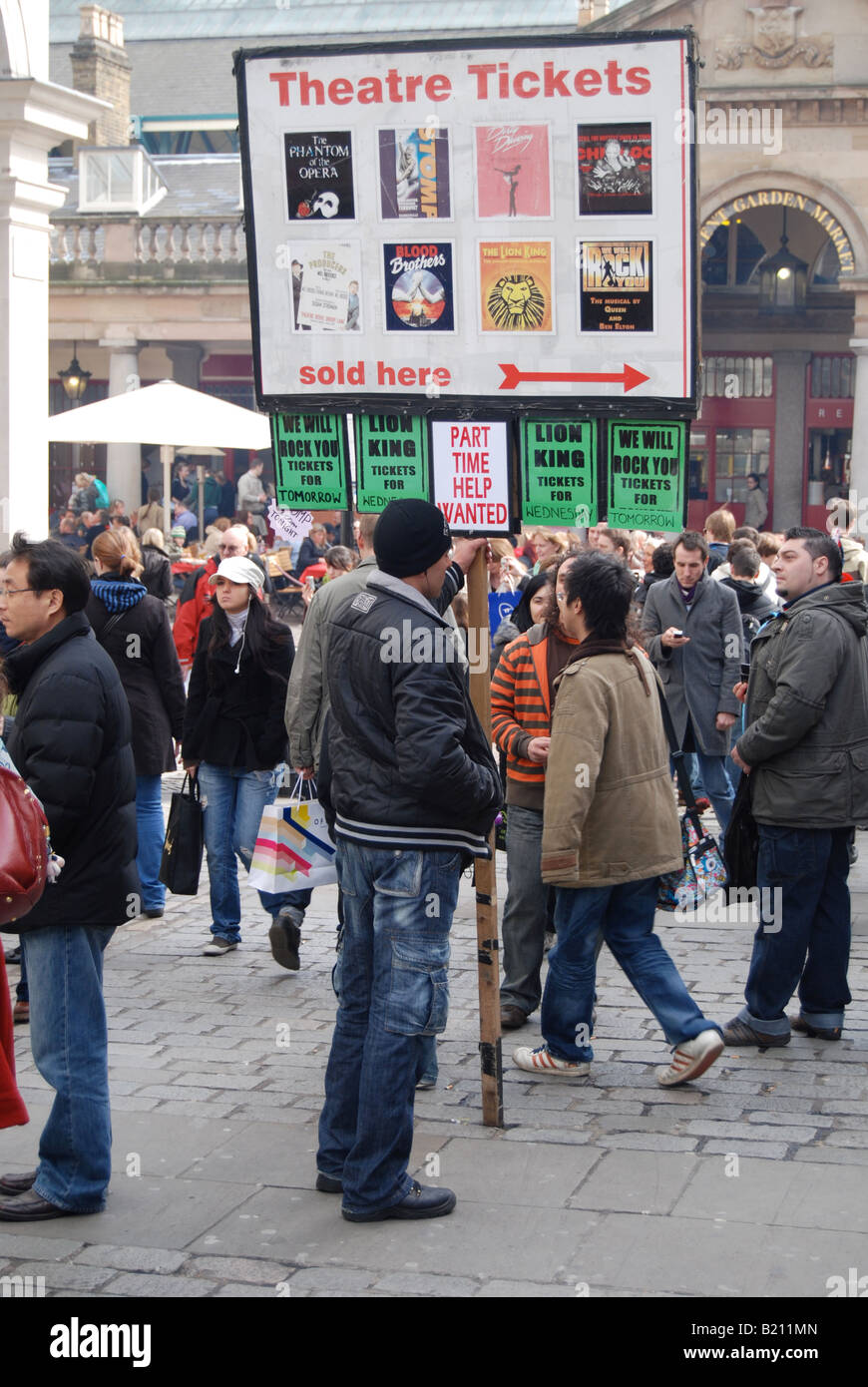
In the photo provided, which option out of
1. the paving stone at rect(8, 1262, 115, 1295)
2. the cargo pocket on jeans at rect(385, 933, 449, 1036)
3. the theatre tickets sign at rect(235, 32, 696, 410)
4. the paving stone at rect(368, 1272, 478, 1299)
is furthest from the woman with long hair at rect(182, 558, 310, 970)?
the paving stone at rect(368, 1272, 478, 1299)

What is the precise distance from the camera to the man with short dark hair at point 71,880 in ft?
14.8

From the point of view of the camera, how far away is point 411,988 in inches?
175

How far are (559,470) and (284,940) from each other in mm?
2436

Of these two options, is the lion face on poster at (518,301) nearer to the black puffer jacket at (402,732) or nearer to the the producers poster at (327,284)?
the the producers poster at (327,284)

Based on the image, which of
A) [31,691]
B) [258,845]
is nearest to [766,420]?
[258,845]

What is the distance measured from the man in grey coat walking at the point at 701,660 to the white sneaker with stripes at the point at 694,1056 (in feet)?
11.9

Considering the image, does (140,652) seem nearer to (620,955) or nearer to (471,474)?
(471,474)

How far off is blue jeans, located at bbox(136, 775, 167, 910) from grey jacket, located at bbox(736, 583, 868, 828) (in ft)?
11.2

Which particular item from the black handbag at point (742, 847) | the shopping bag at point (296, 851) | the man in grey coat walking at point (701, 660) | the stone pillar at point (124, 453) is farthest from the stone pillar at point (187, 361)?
the black handbag at point (742, 847)

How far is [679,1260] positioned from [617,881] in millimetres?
1506

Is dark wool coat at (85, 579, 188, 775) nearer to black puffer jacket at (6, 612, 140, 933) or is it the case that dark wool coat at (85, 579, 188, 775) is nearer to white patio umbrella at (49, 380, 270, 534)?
black puffer jacket at (6, 612, 140, 933)

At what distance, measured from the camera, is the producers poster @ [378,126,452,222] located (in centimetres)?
544

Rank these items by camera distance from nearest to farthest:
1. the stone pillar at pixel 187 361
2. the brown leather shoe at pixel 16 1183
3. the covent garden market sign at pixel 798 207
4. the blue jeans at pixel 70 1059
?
1. the blue jeans at pixel 70 1059
2. the brown leather shoe at pixel 16 1183
3. the covent garden market sign at pixel 798 207
4. the stone pillar at pixel 187 361
